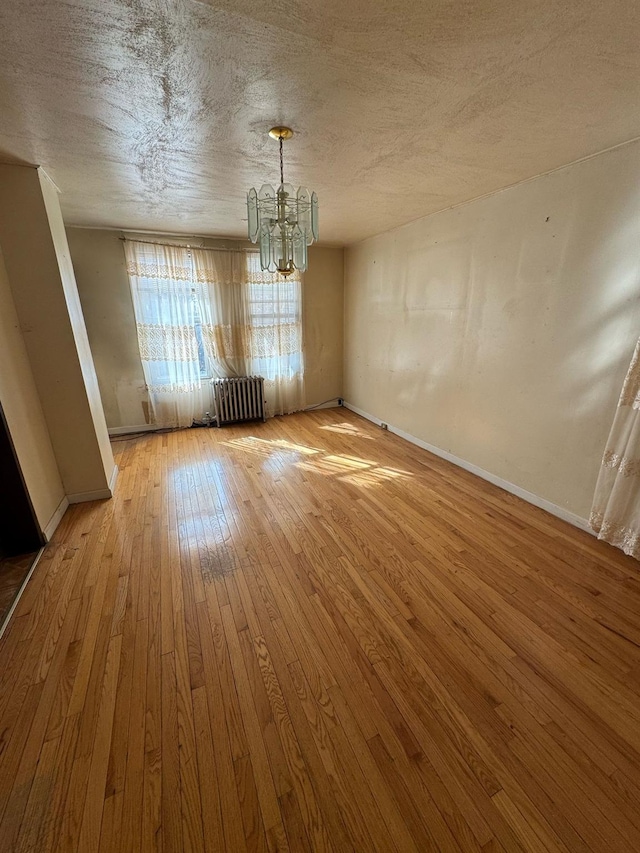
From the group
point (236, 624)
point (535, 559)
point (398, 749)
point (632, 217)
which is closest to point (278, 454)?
point (236, 624)

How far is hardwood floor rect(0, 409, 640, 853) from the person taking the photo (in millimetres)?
1014

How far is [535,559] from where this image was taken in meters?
2.06

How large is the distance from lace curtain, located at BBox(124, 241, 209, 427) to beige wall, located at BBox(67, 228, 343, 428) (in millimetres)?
129

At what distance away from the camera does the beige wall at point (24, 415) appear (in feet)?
6.68

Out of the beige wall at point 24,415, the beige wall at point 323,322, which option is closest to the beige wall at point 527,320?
the beige wall at point 323,322

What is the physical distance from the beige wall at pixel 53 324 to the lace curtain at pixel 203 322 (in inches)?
51.3

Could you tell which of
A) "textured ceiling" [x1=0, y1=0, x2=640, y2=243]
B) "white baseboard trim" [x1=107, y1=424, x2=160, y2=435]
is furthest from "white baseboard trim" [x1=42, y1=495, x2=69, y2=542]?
"textured ceiling" [x1=0, y1=0, x2=640, y2=243]

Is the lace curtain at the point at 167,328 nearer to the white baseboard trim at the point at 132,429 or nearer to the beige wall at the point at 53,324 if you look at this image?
the white baseboard trim at the point at 132,429

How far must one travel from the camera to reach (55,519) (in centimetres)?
242

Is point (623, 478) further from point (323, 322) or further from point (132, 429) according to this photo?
point (132, 429)

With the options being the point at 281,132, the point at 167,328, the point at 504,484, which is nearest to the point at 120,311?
the point at 167,328

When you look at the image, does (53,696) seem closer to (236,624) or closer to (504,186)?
(236,624)

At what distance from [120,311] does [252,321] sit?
4.99 feet

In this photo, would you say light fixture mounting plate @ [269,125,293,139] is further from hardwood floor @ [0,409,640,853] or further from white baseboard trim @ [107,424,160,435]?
white baseboard trim @ [107,424,160,435]
